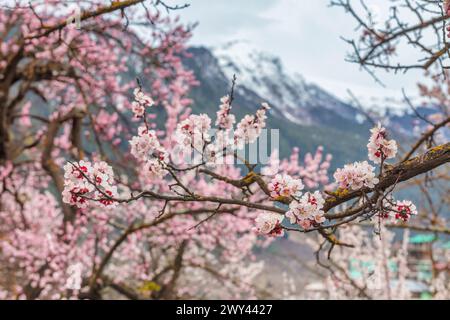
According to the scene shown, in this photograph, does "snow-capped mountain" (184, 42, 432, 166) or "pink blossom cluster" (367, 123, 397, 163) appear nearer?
"pink blossom cluster" (367, 123, 397, 163)

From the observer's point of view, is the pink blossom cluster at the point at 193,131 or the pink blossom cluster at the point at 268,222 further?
the pink blossom cluster at the point at 193,131

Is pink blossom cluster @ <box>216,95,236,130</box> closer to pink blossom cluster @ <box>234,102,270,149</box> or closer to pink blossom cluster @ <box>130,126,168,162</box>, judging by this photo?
pink blossom cluster @ <box>234,102,270,149</box>

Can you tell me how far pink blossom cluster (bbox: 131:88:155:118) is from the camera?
3046 millimetres

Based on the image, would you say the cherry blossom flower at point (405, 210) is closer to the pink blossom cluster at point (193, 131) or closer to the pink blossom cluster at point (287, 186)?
the pink blossom cluster at point (287, 186)

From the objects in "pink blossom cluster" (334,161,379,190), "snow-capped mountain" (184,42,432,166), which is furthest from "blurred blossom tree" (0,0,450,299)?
"snow-capped mountain" (184,42,432,166)

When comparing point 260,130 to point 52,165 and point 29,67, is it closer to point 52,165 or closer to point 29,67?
point 52,165

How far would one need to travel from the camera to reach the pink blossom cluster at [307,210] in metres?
2.31

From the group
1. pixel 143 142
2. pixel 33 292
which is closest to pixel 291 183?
pixel 143 142

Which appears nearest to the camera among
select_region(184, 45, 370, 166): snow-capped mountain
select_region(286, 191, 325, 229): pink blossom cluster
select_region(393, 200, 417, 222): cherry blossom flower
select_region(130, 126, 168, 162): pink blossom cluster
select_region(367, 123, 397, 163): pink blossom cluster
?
select_region(286, 191, 325, 229): pink blossom cluster

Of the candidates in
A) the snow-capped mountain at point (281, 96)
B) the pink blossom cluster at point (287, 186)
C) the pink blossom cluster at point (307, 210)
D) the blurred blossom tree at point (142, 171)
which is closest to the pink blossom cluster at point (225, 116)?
the blurred blossom tree at point (142, 171)

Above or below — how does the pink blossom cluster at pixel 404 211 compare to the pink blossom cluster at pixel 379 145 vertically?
below

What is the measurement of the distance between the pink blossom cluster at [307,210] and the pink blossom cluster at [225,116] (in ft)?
4.60

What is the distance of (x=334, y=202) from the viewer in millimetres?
2449
